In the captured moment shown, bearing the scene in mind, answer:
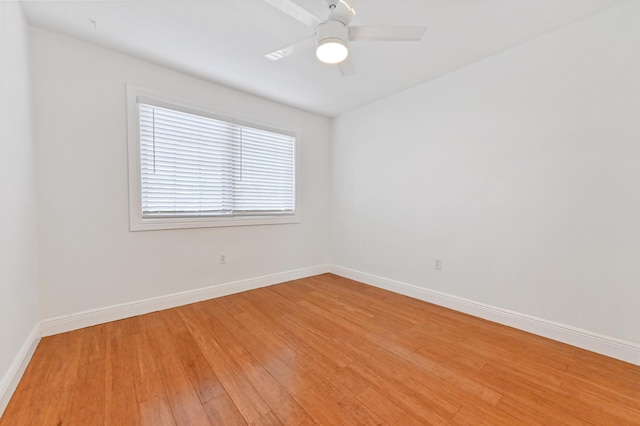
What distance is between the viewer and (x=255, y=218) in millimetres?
3246

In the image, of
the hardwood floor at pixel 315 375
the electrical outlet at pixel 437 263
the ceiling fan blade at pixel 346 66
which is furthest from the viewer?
the electrical outlet at pixel 437 263

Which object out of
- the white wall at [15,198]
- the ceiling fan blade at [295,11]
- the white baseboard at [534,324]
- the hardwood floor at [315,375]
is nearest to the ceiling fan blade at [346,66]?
the ceiling fan blade at [295,11]

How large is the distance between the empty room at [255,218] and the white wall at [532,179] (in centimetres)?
1

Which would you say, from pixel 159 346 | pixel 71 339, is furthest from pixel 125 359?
pixel 71 339

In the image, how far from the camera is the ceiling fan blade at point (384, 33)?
60.3 inches

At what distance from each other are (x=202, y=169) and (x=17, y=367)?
78.8 inches

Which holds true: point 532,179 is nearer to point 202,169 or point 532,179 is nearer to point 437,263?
point 437,263

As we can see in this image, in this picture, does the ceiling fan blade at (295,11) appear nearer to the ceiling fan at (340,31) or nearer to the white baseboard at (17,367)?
the ceiling fan at (340,31)

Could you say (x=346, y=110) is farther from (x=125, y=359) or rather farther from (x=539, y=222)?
(x=125, y=359)

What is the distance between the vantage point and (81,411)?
4.25 feet

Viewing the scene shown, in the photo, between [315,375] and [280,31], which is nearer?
[315,375]

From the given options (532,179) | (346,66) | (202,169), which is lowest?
(532,179)

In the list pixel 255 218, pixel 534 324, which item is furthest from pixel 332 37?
pixel 534 324

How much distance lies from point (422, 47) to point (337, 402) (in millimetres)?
2751
